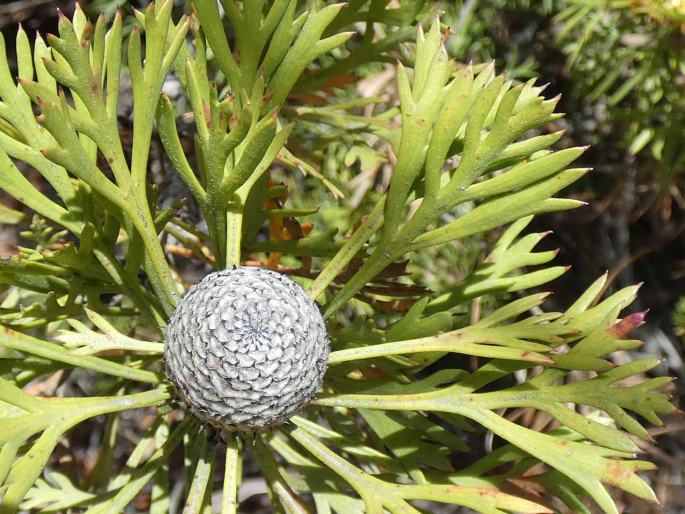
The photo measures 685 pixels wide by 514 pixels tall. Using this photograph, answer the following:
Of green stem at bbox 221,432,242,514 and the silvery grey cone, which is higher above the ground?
the silvery grey cone

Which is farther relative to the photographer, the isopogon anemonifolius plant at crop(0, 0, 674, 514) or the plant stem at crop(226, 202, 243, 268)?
the plant stem at crop(226, 202, 243, 268)

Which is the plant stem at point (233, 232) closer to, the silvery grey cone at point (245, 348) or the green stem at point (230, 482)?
the silvery grey cone at point (245, 348)

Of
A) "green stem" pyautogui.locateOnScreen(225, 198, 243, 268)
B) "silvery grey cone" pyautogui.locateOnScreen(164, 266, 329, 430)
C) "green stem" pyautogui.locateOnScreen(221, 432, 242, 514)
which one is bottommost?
"green stem" pyautogui.locateOnScreen(221, 432, 242, 514)

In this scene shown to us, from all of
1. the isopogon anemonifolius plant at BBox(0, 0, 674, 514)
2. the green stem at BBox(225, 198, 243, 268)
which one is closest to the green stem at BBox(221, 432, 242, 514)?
the isopogon anemonifolius plant at BBox(0, 0, 674, 514)

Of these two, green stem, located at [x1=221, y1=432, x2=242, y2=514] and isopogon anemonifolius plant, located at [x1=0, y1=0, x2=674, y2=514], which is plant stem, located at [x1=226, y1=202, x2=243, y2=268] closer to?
isopogon anemonifolius plant, located at [x1=0, y1=0, x2=674, y2=514]

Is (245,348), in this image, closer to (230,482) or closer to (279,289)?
(279,289)

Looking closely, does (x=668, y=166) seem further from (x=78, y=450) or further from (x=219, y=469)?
(x=78, y=450)

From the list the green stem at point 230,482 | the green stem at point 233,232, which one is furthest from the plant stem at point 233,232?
the green stem at point 230,482

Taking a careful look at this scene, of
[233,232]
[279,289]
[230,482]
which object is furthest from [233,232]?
[230,482]

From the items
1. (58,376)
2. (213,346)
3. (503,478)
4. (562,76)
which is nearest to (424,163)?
(213,346)
